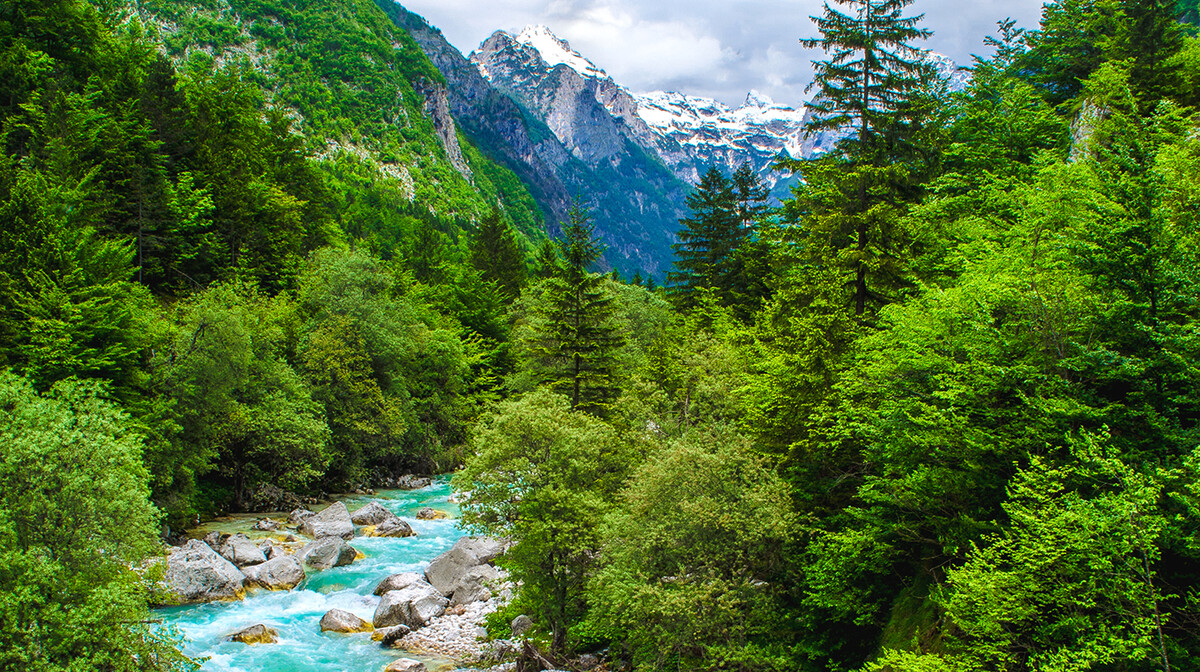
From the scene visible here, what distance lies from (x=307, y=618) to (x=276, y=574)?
3.46m

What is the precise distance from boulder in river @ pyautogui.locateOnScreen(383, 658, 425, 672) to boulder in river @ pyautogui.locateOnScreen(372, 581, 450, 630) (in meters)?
2.64

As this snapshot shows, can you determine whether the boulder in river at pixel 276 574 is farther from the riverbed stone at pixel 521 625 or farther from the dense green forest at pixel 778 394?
the riverbed stone at pixel 521 625

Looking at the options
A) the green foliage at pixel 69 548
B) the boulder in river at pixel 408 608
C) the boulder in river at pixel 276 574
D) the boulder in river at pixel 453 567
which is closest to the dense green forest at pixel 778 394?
the green foliage at pixel 69 548

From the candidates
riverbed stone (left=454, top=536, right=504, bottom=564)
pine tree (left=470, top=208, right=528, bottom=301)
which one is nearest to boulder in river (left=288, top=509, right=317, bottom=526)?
riverbed stone (left=454, top=536, right=504, bottom=564)

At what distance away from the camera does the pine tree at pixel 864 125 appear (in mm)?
19188

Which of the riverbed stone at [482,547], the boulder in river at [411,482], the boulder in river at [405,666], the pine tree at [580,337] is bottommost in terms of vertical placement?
the boulder in river at [405,666]

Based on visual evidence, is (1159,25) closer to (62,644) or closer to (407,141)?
(62,644)

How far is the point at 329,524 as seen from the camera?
101ft

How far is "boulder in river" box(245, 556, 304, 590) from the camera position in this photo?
2445 cm

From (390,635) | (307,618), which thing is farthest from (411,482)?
(390,635)

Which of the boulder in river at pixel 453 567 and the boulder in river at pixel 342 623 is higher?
the boulder in river at pixel 453 567

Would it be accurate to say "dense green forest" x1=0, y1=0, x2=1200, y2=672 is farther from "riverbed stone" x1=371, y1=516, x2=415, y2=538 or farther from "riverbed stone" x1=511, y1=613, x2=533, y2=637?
"riverbed stone" x1=371, y1=516, x2=415, y2=538

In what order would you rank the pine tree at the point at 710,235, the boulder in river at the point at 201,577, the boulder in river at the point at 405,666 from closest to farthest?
1. the boulder in river at the point at 405,666
2. the boulder in river at the point at 201,577
3. the pine tree at the point at 710,235

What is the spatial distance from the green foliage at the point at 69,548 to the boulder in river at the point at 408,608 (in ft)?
25.5
